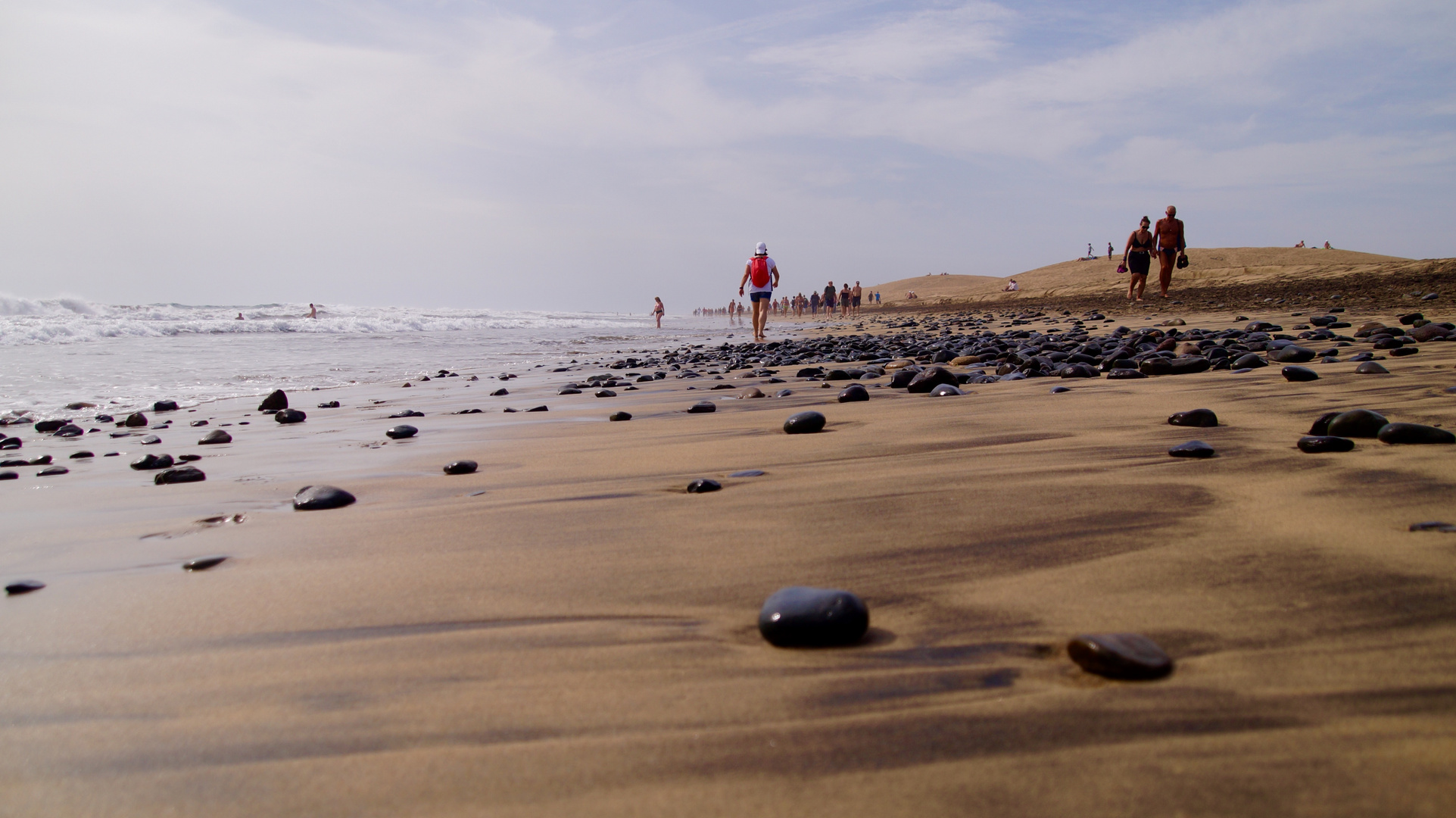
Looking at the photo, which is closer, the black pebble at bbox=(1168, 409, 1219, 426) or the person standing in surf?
the black pebble at bbox=(1168, 409, 1219, 426)

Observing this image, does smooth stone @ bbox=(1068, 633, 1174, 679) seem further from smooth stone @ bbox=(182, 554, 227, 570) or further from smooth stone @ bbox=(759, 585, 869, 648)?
smooth stone @ bbox=(182, 554, 227, 570)

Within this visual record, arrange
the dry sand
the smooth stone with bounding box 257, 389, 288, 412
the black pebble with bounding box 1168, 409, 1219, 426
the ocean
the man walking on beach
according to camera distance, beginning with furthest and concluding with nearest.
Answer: the man walking on beach, the ocean, the smooth stone with bounding box 257, 389, 288, 412, the black pebble with bounding box 1168, 409, 1219, 426, the dry sand

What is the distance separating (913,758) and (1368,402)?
3054mm

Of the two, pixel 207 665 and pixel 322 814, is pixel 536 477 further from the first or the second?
pixel 322 814

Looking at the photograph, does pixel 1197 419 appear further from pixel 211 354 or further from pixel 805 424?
pixel 211 354

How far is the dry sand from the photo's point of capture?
2.68ft

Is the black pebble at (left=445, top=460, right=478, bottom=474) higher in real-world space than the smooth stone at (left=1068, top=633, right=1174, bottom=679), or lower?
lower

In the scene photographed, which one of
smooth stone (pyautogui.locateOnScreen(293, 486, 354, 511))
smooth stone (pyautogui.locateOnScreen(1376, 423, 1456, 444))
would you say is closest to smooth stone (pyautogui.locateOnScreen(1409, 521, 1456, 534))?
smooth stone (pyautogui.locateOnScreen(1376, 423, 1456, 444))

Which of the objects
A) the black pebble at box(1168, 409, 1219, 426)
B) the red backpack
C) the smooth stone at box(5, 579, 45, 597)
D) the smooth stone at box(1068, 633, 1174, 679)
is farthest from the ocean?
the smooth stone at box(1068, 633, 1174, 679)

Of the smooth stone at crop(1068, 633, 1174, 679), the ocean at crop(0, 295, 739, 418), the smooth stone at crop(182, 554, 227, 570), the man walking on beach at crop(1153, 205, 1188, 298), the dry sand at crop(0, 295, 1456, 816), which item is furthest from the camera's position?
the man walking on beach at crop(1153, 205, 1188, 298)

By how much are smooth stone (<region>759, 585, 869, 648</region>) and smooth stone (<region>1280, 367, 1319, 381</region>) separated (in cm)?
350

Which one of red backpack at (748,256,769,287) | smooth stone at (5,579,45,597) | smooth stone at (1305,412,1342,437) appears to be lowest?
smooth stone at (5,579,45,597)

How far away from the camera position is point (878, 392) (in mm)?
4727

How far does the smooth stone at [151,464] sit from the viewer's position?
334cm
